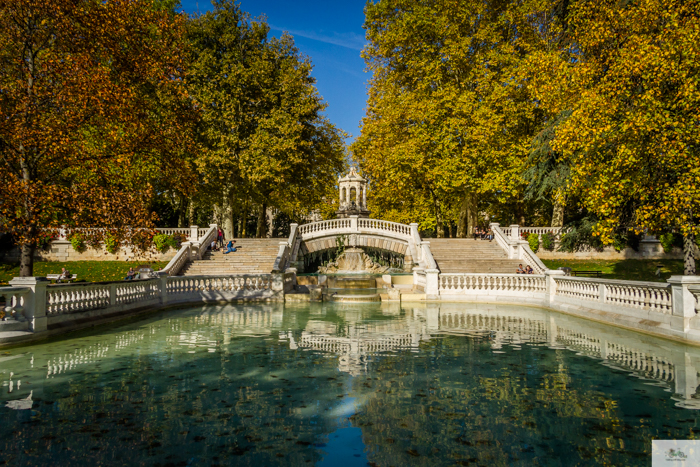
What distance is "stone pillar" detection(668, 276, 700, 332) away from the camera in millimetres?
9016

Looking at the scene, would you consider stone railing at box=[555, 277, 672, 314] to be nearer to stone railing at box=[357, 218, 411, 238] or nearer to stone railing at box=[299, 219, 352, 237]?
stone railing at box=[357, 218, 411, 238]

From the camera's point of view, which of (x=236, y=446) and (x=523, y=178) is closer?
(x=236, y=446)

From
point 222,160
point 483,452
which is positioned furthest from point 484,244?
point 483,452

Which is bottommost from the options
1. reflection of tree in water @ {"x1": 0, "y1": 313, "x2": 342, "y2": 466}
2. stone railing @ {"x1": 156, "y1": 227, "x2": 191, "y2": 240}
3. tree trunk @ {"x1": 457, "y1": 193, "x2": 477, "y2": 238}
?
reflection of tree in water @ {"x1": 0, "y1": 313, "x2": 342, "y2": 466}

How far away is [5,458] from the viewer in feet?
12.7

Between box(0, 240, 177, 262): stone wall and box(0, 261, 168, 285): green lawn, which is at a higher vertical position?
box(0, 240, 177, 262): stone wall

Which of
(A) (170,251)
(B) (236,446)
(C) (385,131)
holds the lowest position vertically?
(B) (236,446)

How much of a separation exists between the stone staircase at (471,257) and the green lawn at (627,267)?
11.1 feet

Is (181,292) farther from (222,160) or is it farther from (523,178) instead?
(523,178)

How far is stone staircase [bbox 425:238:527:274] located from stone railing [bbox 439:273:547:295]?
199 inches

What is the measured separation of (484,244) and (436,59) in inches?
543

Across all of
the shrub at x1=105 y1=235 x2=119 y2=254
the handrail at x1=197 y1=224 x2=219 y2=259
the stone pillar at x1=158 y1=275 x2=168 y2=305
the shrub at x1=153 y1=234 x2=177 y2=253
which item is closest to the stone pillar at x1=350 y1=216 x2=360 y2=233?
the handrail at x1=197 y1=224 x2=219 y2=259

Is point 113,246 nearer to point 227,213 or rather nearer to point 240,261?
point 240,261

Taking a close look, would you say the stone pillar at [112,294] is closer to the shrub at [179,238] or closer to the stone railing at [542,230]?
the shrub at [179,238]
